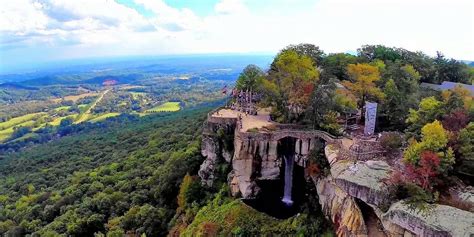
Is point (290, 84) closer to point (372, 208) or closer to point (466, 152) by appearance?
point (372, 208)

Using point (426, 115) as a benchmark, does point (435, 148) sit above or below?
below

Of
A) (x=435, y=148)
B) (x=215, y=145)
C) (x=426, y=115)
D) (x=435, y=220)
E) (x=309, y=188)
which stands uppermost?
(x=426, y=115)

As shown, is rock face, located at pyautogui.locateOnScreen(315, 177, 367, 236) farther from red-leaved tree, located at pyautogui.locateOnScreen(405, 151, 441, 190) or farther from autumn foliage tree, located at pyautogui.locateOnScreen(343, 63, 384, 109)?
autumn foliage tree, located at pyautogui.locateOnScreen(343, 63, 384, 109)

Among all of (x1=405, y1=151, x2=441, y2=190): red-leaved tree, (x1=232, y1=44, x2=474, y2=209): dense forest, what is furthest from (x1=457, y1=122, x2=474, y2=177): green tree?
(x1=405, y1=151, x2=441, y2=190): red-leaved tree

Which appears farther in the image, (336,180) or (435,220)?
(336,180)

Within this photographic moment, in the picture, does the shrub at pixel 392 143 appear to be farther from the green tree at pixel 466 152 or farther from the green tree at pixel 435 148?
the green tree at pixel 466 152

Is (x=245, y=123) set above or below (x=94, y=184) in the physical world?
above

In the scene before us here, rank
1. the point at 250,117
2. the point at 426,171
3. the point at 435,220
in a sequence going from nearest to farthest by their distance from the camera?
the point at 435,220 < the point at 426,171 < the point at 250,117

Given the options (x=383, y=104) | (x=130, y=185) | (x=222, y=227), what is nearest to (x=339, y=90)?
(x=383, y=104)

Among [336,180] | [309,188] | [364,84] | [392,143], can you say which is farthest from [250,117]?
[336,180]

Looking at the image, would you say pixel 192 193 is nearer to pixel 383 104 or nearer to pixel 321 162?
pixel 321 162

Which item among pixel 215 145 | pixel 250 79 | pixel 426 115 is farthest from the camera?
pixel 250 79
